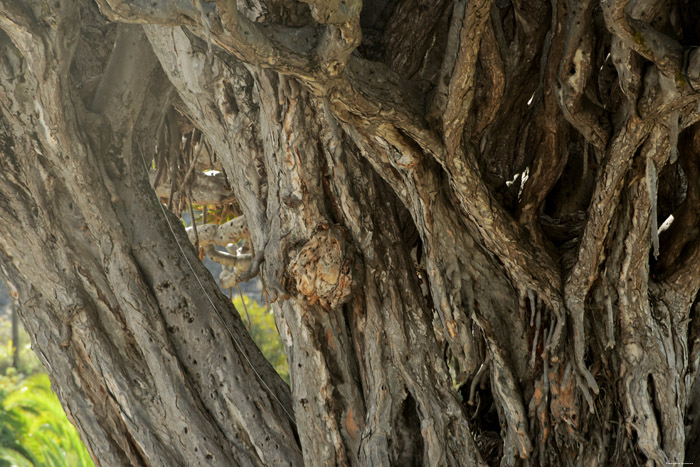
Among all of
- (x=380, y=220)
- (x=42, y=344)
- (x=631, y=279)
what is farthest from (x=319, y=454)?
(x=631, y=279)

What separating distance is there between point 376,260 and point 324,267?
17 cm

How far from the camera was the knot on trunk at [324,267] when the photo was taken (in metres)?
2.02

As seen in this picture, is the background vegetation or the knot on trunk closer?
the knot on trunk

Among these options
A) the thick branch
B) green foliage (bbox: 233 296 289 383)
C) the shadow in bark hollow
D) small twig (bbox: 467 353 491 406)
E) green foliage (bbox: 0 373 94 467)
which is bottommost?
green foliage (bbox: 0 373 94 467)

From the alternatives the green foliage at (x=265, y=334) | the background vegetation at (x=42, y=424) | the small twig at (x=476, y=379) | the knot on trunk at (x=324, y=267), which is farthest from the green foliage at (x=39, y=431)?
the knot on trunk at (x=324, y=267)

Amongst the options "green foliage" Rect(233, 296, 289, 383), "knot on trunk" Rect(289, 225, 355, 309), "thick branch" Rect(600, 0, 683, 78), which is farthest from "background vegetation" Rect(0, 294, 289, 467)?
"thick branch" Rect(600, 0, 683, 78)

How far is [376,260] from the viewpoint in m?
2.12

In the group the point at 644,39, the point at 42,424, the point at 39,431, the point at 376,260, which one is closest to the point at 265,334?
the point at 42,424

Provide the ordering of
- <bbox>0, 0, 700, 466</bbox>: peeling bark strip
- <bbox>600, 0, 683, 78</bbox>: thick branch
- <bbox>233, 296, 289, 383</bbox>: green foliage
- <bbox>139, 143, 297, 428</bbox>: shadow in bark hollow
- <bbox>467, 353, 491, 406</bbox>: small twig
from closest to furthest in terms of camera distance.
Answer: <bbox>600, 0, 683, 78</bbox>: thick branch, <bbox>0, 0, 700, 466</bbox>: peeling bark strip, <bbox>139, 143, 297, 428</bbox>: shadow in bark hollow, <bbox>467, 353, 491, 406</bbox>: small twig, <bbox>233, 296, 289, 383</bbox>: green foliage

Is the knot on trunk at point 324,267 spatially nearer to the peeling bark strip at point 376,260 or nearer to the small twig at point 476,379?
the peeling bark strip at point 376,260

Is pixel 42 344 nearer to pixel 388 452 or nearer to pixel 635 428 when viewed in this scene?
pixel 388 452

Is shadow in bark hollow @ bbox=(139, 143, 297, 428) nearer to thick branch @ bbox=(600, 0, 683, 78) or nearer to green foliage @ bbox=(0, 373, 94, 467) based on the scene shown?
thick branch @ bbox=(600, 0, 683, 78)

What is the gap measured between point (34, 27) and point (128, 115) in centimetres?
46

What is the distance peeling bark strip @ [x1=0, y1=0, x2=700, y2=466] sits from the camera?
202 cm
